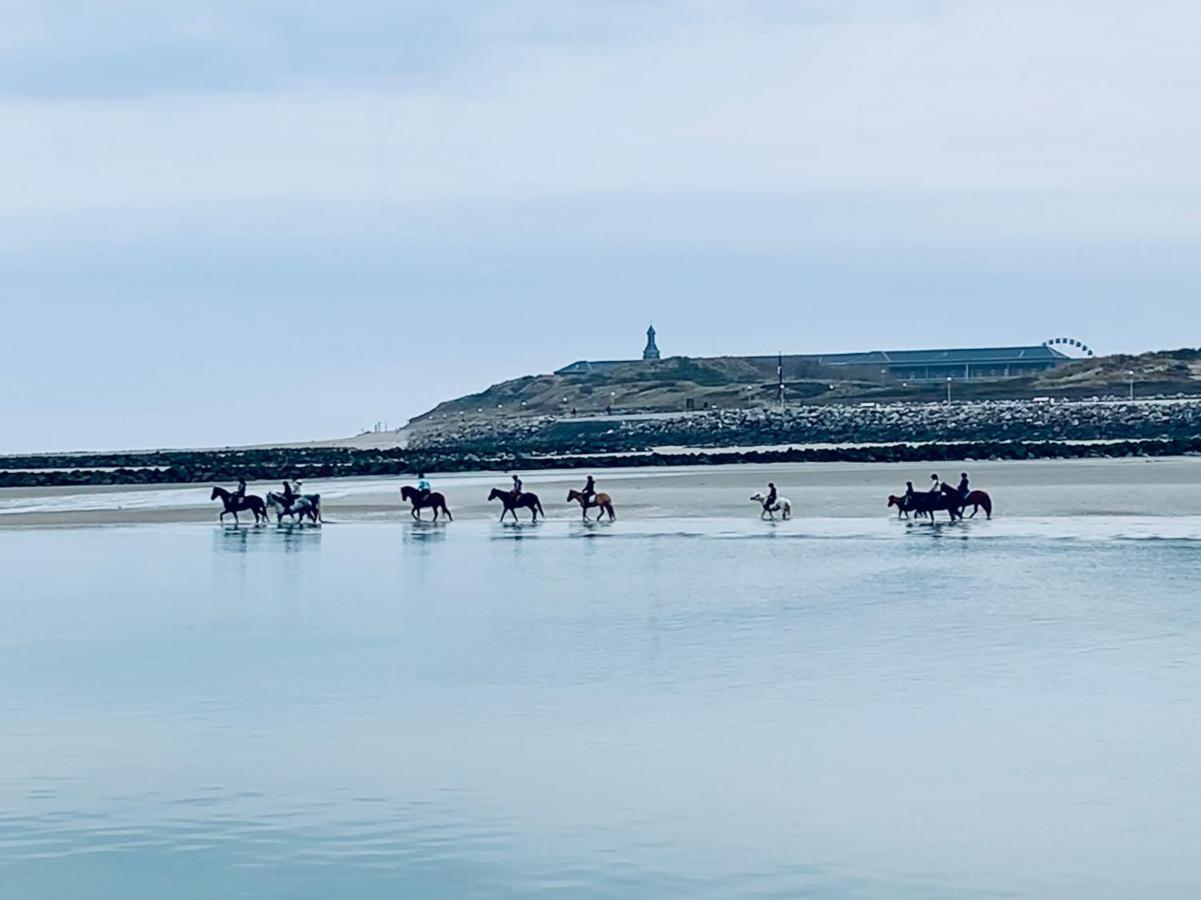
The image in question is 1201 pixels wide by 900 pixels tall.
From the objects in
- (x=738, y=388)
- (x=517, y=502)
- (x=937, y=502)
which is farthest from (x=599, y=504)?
(x=738, y=388)

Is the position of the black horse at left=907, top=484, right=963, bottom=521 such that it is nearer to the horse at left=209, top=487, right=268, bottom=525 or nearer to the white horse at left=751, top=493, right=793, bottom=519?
the white horse at left=751, top=493, right=793, bottom=519

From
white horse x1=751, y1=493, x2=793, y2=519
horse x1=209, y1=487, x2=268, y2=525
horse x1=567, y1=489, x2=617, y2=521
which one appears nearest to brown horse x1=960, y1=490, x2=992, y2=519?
white horse x1=751, y1=493, x2=793, y2=519

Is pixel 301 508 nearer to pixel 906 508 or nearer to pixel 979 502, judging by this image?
pixel 906 508

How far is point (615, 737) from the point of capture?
34.4 feet

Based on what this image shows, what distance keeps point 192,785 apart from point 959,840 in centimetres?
393

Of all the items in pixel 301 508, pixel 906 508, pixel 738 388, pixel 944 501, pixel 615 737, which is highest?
pixel 738 388

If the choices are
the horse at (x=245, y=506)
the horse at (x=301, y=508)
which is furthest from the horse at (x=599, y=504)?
the horse at (x=245, y=506)

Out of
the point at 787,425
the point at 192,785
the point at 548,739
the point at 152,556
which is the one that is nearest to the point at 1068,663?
the point at 548,739

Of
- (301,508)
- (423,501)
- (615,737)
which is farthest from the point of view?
(423,501)

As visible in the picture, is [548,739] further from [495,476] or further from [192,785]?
[495,476]

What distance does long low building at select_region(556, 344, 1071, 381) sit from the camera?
374 ft

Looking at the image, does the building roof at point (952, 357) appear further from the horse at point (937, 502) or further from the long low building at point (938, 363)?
the horse at point (937, 502)

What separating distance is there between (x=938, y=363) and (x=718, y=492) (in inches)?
3115

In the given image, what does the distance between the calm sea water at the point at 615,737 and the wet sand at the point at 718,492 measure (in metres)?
12.6
